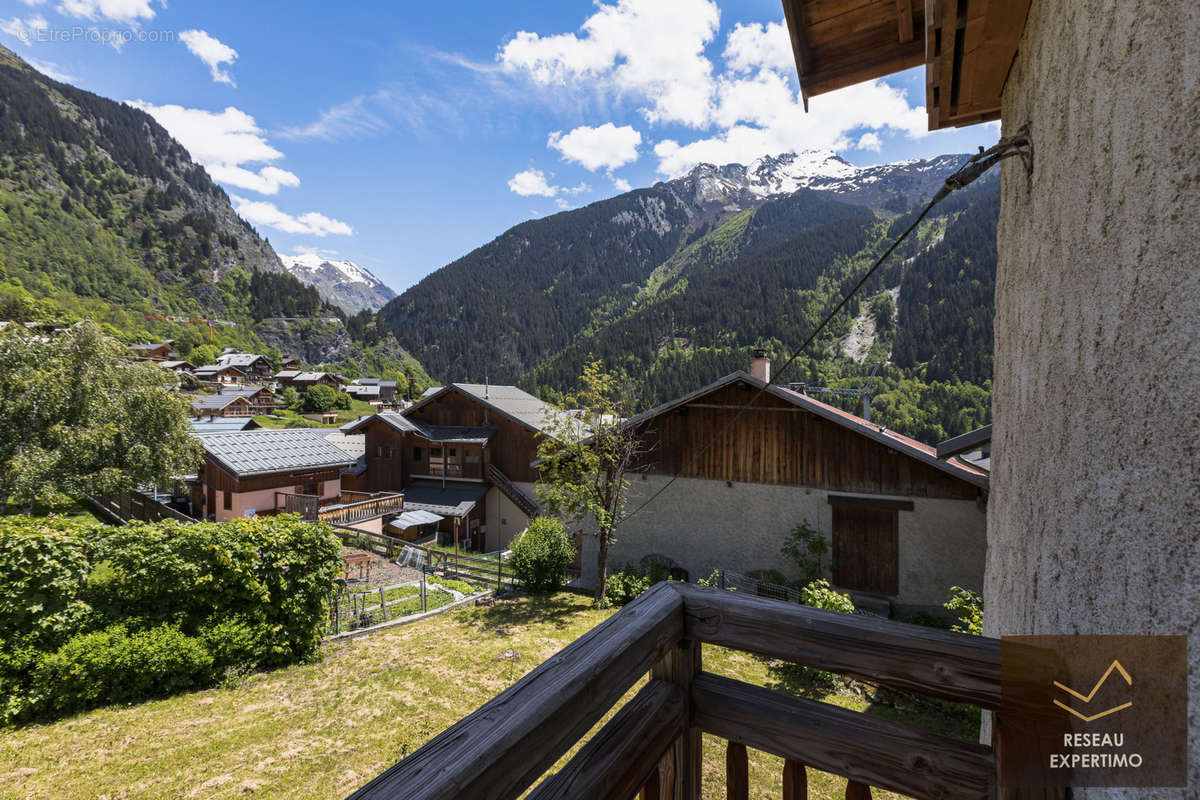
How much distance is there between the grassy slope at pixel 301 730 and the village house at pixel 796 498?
375 centimetres

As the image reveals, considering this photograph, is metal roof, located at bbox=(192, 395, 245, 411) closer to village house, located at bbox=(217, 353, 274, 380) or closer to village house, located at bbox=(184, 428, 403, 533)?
village house, located at bbox=(184, 428, 403, 533)

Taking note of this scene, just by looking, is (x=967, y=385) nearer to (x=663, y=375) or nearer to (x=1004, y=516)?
(x=663, y=375)

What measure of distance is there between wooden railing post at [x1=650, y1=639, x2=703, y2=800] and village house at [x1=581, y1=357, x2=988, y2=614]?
9.31 m

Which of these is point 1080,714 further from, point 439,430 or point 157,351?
point 157,351

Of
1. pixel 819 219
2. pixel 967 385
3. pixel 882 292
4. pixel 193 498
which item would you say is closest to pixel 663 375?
pixel 967 385

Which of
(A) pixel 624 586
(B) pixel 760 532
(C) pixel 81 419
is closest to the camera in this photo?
(B) pixel 760 532

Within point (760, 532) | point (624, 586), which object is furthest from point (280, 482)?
point (760, 532)

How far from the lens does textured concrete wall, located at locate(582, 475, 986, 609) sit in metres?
11.0

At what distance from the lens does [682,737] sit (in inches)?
62.8

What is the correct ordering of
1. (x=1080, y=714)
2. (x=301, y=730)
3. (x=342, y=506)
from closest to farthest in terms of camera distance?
(x=1080, y=714), (x=301, y=730), (x=342, y=506)

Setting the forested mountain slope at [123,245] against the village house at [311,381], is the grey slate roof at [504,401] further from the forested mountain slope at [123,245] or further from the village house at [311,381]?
the forested mountain slope at [123,245]

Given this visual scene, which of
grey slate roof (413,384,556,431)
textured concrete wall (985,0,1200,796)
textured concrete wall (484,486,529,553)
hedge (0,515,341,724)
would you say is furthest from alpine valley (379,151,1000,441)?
textured concrete wall (985,0,1200,796)

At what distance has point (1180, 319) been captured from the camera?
3.33 feet

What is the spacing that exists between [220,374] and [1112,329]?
9256 centimetres
